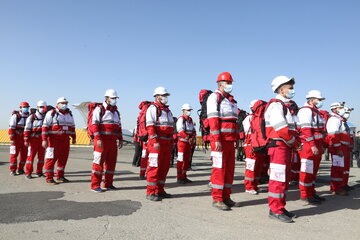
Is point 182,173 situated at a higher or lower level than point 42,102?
lower

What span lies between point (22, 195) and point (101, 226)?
2963 millimetres

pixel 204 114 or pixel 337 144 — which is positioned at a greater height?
pixel 204 114

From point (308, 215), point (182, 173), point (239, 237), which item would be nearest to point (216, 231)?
point (239, 237)

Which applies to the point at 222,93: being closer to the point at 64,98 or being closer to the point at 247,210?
the point at 247,210

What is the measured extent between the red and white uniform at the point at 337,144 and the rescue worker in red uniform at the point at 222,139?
8.70 ft

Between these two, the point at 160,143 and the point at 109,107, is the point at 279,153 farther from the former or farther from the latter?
the point at 109,107

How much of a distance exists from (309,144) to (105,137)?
14.7 ft

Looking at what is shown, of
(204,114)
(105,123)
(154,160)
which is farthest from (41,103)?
(204,114)

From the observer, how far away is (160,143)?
5781mm

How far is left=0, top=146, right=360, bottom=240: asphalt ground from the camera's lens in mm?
3416

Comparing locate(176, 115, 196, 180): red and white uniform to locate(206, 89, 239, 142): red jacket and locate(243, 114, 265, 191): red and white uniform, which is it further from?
locate(206, 89, 239, 142): red jacket

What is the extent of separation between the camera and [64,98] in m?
7.79

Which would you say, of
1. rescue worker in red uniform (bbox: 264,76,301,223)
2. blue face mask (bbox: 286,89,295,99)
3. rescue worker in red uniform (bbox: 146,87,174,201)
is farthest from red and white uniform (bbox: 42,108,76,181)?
blue face mask (bbox: 286,89,295,99)

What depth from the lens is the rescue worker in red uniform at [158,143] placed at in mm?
5548
